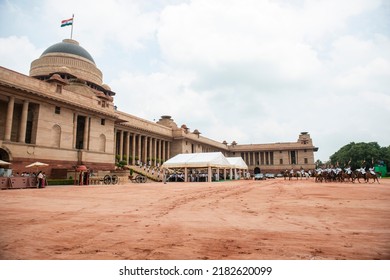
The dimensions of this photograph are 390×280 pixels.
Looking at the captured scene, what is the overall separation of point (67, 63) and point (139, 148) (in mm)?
24040

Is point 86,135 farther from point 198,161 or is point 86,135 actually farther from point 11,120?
point 198,161

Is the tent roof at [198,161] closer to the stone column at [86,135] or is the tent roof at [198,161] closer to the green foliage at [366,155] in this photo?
the stone column at [86,135]

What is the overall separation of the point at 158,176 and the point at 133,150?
1274cm

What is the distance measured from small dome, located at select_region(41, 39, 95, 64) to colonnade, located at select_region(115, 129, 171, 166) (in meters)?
22.8

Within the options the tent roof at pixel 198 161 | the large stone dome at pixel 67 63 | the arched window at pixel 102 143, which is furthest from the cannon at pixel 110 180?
the large stone dome at pixel 67 63

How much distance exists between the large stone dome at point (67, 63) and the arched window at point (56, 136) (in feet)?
65.3

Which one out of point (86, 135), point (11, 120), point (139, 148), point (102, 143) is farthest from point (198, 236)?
point (139, 148)

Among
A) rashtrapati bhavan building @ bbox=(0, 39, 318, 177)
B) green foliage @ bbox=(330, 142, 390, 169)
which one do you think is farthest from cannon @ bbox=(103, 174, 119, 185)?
green foliage @ bbox=(330, 142, 390, 169)

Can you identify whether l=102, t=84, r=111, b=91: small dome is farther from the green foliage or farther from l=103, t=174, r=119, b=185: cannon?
the green foliage

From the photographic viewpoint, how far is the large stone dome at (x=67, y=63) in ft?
165

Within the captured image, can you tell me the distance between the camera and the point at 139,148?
51594mm

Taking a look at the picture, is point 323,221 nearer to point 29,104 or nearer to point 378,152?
point 29,104

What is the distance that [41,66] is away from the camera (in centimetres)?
5116

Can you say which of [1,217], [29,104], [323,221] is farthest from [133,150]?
[323,221]
